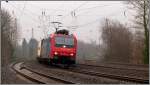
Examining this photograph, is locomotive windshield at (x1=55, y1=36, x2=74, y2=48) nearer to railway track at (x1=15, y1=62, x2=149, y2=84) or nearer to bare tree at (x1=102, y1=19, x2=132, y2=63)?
railway track at (x1=15, y1=62, x2=149, y2=84)

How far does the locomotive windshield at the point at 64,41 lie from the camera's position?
2625 centimetres

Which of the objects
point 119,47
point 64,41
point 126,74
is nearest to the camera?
point 126,74

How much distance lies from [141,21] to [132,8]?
1988mm

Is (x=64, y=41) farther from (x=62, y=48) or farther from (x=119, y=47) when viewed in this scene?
(x=119, y=47)

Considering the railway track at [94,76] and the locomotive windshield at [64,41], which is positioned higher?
the locomotive windshield at [64,41]

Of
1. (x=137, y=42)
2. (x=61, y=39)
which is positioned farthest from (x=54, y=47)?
(x=137, y=42)

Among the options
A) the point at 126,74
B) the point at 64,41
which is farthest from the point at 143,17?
the point at 126,74

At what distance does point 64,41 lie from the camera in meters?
26.4

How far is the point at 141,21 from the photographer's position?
34875 millimetres

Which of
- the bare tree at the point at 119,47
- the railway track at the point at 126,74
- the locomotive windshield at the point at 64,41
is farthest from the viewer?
the bare tree at the point at 119,47

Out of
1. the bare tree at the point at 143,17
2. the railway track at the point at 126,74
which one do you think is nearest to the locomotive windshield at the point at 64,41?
the railway track at the point at 126,74

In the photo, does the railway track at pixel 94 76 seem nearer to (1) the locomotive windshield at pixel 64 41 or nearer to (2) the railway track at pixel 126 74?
(2) the railway track at pixel 126 74

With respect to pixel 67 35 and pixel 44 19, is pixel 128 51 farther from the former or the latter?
pixel 67 35

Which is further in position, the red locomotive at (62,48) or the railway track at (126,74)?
the red locomotive at (62,48)
